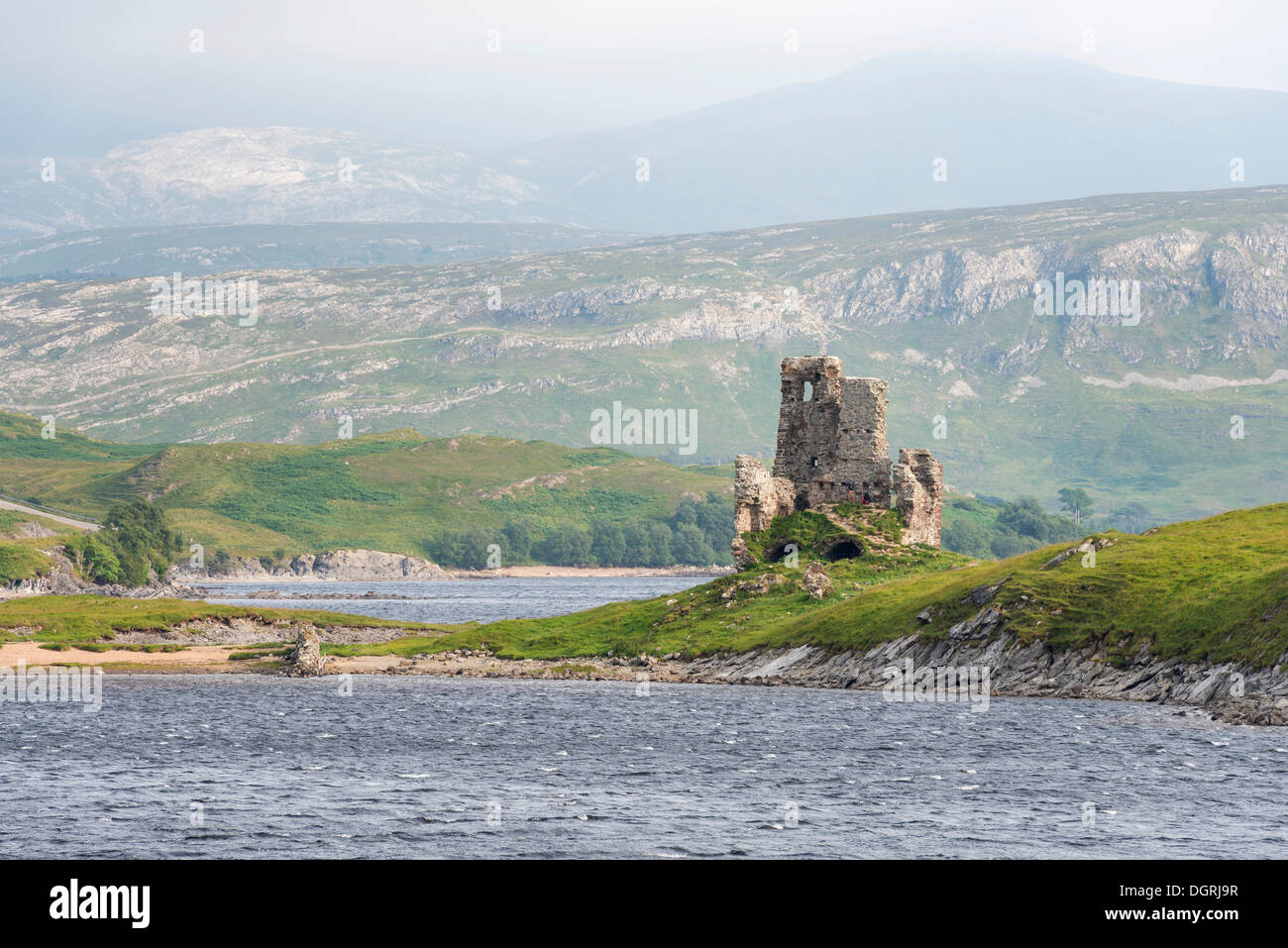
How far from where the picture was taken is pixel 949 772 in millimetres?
63906

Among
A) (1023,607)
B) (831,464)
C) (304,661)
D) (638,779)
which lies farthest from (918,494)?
(638,779)

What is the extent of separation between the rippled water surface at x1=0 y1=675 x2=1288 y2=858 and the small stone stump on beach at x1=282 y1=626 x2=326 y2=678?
2149 centimetres

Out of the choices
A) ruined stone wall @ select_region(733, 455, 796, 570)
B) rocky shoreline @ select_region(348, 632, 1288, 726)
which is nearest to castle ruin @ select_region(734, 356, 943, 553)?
ruined stone wall @ select_region(733, 455, 796, 570)

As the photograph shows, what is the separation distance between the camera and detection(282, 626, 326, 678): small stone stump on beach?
118250 millimetres

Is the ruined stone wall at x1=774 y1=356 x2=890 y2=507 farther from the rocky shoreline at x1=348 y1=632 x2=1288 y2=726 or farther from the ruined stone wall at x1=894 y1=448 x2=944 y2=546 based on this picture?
the rocky shoreline at x1=348 y1=632 x2=1288 y2=726

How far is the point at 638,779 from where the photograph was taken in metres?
62.9

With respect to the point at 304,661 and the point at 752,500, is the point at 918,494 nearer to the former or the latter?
the point at 752,500

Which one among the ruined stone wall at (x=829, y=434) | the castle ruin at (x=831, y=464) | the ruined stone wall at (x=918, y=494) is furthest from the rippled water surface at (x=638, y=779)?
the ruined stone wall at (x=829, y=434)
